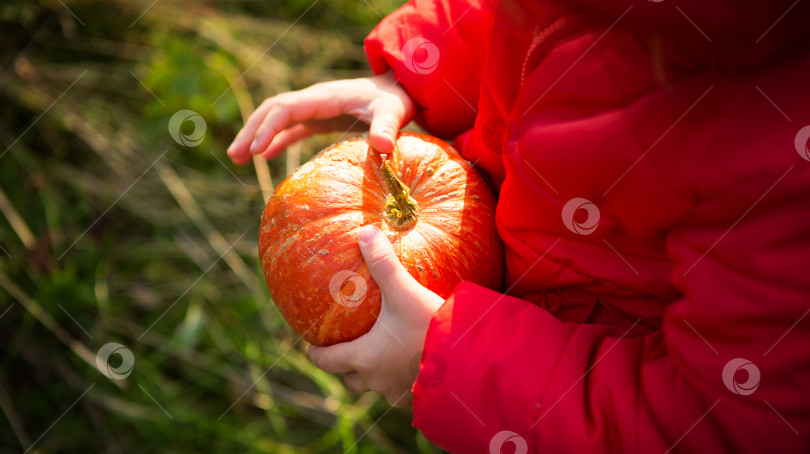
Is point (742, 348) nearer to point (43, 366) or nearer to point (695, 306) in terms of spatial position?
point (695, 306)

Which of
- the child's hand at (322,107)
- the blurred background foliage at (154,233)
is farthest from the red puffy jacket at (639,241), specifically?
the blurred background foliage at (154,233)

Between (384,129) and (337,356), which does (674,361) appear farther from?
(384,129)

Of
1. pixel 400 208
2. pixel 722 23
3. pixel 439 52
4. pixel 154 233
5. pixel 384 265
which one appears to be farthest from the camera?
pixel 154 233

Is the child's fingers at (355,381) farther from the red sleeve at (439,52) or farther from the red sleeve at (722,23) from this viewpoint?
the red sleeve at (722,23)

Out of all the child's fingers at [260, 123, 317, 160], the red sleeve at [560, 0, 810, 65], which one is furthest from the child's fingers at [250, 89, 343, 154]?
the red sleeve at [560, 0, 810, 65]

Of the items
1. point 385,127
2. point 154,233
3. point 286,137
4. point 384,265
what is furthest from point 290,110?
point 154,233

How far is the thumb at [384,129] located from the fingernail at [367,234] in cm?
21

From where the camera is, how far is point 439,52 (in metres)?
1.45

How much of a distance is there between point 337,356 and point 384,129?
1.77ft

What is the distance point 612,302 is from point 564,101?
0.45 m

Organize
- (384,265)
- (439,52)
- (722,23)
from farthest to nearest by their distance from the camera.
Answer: (439,52) → (384,265) → (722,23)

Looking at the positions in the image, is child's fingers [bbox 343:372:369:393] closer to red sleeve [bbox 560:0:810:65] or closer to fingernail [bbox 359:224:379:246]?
fingernail [bbox 359:224:379:246]

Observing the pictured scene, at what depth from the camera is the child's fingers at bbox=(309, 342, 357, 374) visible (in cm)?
128

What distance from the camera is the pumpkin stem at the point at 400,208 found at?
4.32ft
